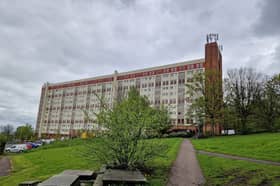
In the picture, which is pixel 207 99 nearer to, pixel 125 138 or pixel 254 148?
pixel 254 148

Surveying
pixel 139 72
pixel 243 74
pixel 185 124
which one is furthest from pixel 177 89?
pixel 243 74

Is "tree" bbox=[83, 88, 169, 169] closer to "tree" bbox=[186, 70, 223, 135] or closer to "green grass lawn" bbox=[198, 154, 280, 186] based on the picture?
"green grass lawn" bbox=[198, 154, 280, 186]

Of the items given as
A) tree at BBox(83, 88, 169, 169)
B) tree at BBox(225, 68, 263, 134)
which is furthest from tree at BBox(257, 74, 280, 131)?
tree at BBox(83, 88, 169, 169)

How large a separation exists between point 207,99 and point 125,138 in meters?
30.4

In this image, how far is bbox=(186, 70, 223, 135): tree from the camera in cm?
3666

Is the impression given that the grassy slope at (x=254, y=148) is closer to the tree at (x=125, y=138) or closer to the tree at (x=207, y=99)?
the tree at (x=125, y=138)

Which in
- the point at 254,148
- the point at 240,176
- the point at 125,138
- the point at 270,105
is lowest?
the point at 240,176

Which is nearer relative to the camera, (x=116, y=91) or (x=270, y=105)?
(x=270, y=105)

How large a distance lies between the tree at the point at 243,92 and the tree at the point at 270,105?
4.01 feet

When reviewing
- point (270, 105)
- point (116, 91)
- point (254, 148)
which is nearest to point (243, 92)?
point (270, 105)

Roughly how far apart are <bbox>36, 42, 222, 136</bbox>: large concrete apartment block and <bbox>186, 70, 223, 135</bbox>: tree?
17.0ft

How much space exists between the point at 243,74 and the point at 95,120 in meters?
37.6

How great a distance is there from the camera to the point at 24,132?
7825 centimetres

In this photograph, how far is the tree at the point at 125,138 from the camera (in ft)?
30.7
